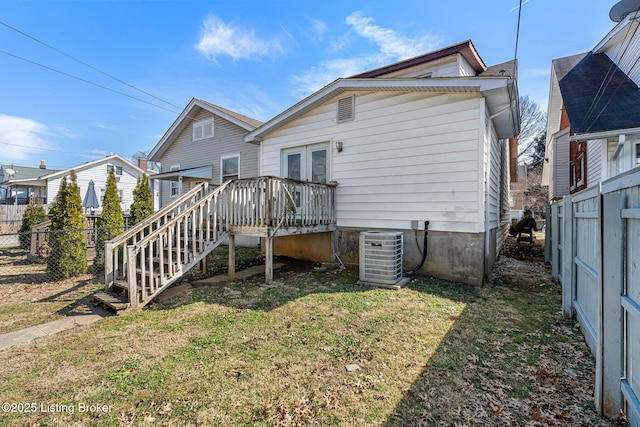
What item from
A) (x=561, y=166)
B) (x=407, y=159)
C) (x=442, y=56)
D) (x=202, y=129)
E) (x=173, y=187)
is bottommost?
(x=407, y=159)

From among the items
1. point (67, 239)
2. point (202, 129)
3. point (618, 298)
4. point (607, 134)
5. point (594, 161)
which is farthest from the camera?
point (202, 129)

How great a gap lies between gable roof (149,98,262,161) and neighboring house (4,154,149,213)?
9.06 metres

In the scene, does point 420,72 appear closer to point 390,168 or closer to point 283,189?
point 390,168

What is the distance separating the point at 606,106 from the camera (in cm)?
711

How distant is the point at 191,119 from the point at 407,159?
34.7ft

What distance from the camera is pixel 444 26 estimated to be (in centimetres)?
625

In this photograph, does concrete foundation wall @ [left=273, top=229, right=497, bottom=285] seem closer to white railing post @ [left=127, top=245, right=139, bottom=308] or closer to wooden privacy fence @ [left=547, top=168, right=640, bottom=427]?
wooden privacy fence @ [left=547, top=168, right=640, bottom=427]

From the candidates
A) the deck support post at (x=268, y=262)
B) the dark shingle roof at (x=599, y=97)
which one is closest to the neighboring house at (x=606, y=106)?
the dark shingle roof at (x=599, y=97)

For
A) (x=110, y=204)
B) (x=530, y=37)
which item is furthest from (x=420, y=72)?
(x=110, y=204)

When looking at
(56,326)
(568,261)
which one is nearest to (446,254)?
(568,261)

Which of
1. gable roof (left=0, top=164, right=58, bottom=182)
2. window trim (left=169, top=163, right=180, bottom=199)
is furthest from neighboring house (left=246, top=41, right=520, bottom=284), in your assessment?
gable roof (left=0, top=164, right=58, bottom=182)

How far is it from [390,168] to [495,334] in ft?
13.2

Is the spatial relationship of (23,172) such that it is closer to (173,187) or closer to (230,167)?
(173,187)

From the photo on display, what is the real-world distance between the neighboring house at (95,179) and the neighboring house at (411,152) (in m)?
18.6
